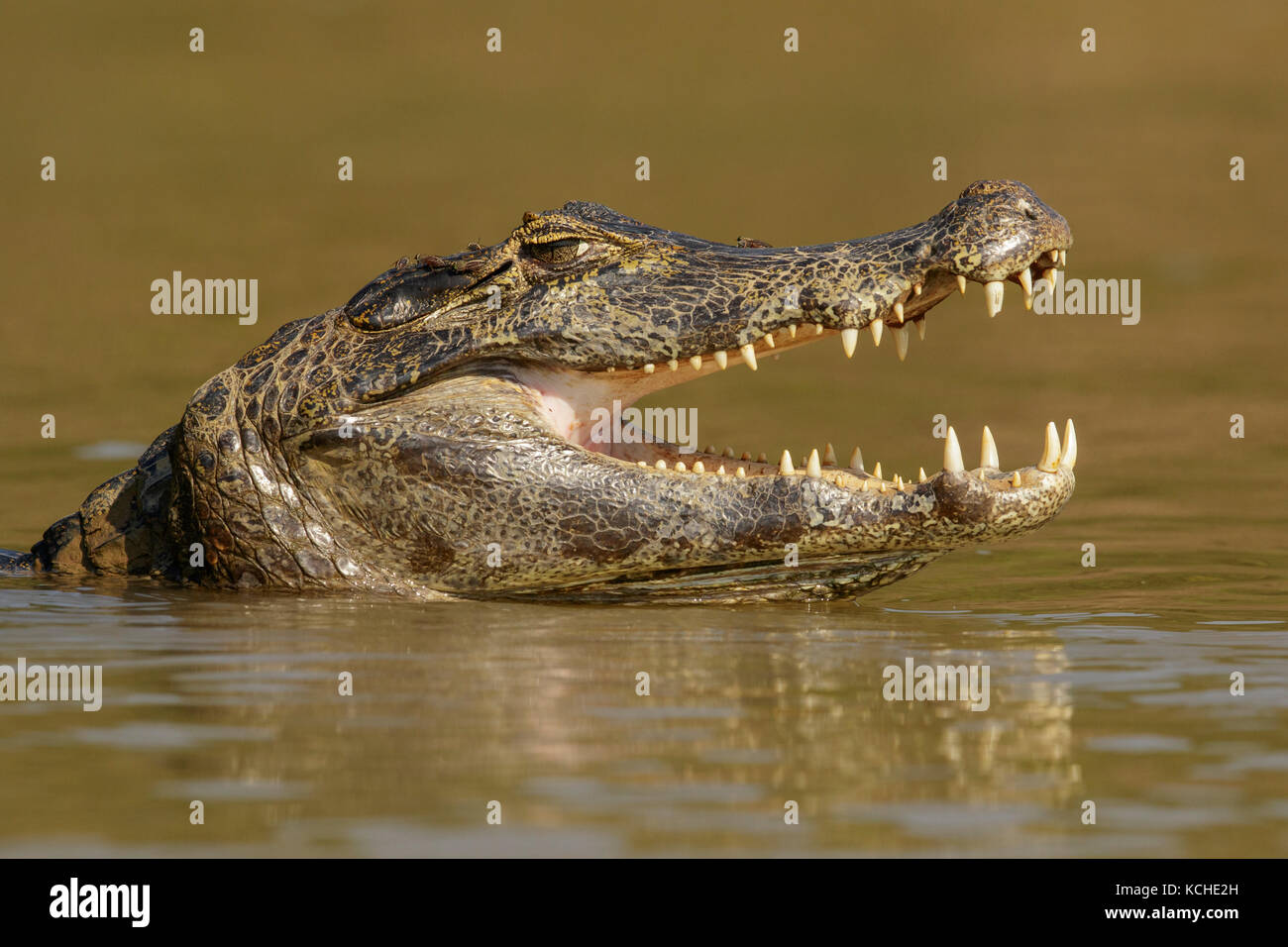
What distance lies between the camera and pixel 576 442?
6375 millimetres

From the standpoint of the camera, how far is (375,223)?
16688 millimetres

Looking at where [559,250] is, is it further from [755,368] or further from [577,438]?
[755,368]

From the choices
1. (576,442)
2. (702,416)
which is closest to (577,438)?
(576,442)

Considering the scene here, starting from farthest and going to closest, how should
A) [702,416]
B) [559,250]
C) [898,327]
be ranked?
[702,416] < [559,250] < [898,327]

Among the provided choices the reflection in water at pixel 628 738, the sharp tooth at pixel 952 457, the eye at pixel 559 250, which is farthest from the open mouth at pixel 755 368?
the reflection in water at pixel 628 738

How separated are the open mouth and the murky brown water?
1.63 feet

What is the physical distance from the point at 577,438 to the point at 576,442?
2 centimetres

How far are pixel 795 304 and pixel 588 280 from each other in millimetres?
729

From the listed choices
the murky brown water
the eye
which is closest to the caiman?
the eye

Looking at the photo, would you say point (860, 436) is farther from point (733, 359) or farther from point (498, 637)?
point (498, 637)

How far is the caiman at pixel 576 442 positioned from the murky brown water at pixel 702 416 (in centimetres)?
22

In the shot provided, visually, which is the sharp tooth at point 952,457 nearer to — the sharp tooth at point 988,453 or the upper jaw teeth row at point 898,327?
the sharp tooth at point 988,453
